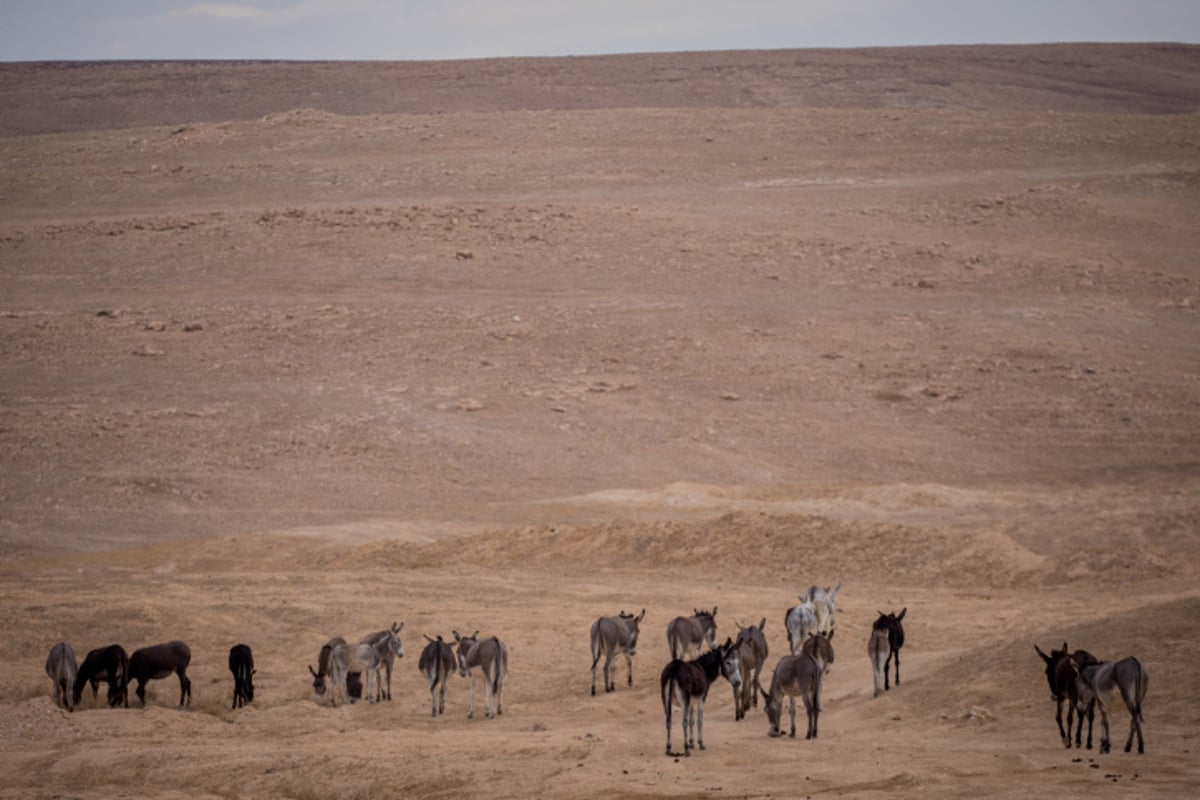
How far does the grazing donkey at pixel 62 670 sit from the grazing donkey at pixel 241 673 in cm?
231

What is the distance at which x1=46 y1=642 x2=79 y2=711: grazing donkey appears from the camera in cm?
2066

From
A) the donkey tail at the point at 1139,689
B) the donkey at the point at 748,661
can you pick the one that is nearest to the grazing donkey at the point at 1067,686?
the donkey tail at the point at 1139,689

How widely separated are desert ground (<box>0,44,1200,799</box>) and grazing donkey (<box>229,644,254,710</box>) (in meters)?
0.28

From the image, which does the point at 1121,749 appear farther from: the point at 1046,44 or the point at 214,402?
the point at 1046,44

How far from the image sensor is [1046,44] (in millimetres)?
127000

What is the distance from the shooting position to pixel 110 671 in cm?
2142

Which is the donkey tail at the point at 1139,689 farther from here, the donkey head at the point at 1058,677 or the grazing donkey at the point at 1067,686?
the donkey head at the point at 1058,677

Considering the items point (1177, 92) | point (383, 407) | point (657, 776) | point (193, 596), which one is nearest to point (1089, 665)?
point (657, 776)

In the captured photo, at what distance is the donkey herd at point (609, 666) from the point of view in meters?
17.4

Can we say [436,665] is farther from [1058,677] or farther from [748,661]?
[1058,677]

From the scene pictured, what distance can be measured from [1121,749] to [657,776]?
531 centimetres


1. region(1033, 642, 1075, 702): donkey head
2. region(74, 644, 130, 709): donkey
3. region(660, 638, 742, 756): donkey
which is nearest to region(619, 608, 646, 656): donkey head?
region(660, 638, 742, 756): donkey

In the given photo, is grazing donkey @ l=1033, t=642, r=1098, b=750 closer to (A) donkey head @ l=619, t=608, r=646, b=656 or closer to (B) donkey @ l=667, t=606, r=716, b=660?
(B) donkey @ l=667, t=606, r=716, b=660

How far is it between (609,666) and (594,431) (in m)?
24.0
